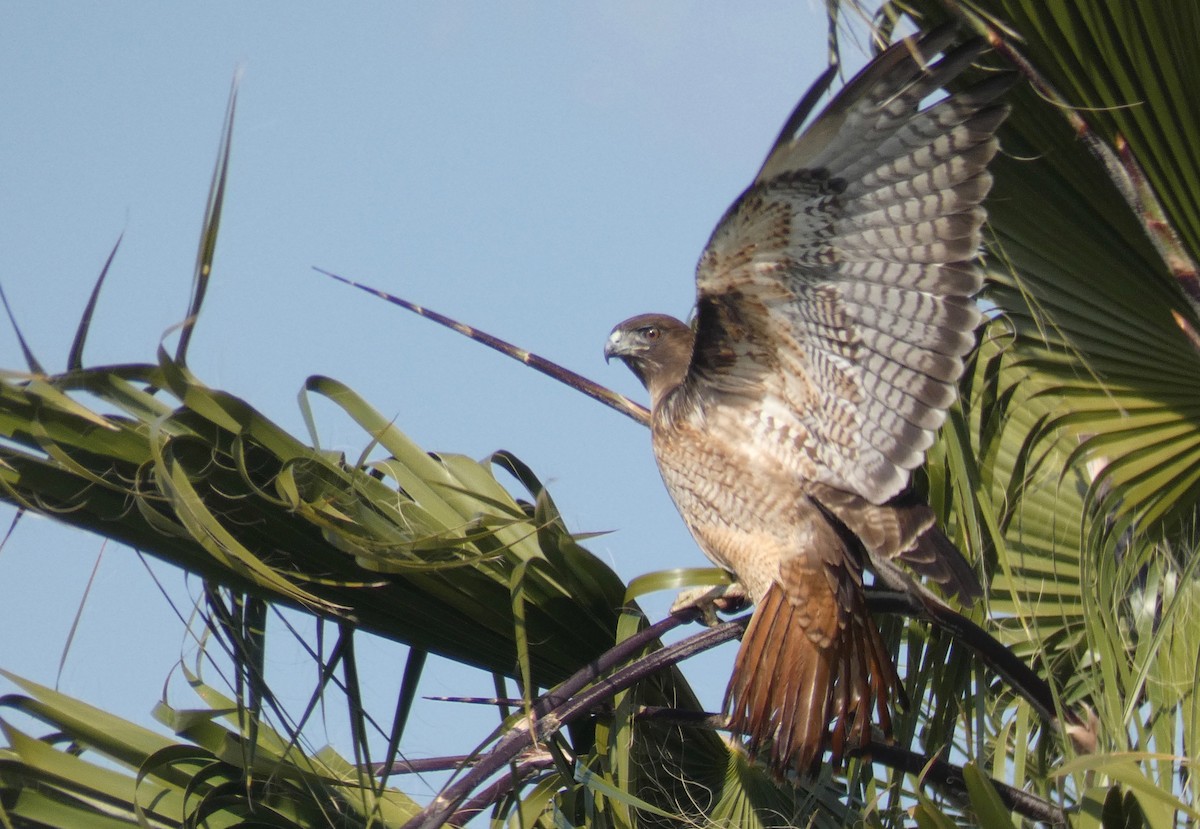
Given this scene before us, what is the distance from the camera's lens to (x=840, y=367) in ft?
10.8

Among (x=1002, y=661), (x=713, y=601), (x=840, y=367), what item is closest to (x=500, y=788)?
(x=1002, y=661)

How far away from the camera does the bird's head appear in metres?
4.24

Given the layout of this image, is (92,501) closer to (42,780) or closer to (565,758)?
(42,780)

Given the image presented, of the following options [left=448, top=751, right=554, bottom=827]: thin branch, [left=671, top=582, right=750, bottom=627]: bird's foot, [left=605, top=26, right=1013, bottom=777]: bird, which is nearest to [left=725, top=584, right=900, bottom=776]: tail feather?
[left=605, top=26, right=1013, bottom=777]: bird

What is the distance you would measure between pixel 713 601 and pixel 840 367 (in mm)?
764

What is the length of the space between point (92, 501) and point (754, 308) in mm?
1682

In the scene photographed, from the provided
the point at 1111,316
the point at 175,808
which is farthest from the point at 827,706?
the point at 175,808

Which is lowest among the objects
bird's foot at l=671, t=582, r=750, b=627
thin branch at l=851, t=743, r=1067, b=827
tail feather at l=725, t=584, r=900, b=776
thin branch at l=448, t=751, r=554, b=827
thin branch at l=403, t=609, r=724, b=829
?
thin branch at l=851, t=743, r=1067, b=827

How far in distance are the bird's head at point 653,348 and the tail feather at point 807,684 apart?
3.95 feet

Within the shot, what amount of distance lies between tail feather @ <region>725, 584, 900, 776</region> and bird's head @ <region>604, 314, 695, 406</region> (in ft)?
3.95

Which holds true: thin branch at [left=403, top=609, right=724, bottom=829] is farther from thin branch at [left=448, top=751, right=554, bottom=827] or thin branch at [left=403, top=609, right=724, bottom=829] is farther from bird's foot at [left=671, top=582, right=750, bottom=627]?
bird's foot at [left=671, top=582, right=750, bottom=627]

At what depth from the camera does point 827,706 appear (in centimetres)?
291

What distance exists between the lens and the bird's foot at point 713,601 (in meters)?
3.50

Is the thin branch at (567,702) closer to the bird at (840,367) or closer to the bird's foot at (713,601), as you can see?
the bird at (840,367)
